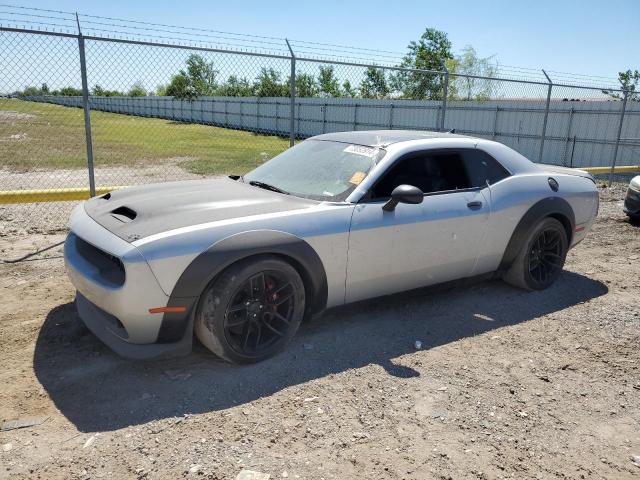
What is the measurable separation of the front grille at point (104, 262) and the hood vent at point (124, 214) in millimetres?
255

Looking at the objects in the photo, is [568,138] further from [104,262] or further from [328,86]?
[104,262]

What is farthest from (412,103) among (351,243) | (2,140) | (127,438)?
(127,438)

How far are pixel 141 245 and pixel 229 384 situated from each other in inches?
40.6

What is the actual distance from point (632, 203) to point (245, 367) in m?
Answer: 7.61

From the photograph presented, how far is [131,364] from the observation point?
360 cm

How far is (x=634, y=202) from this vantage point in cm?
859

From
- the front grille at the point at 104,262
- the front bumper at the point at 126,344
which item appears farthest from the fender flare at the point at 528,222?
the front grille at the point at 104,262

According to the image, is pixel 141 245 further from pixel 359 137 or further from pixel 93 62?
pixel 93 62

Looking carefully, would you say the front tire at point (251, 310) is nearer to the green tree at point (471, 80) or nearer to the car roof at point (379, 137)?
the car roof at point (379, 137)

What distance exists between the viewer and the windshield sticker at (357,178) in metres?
4.05

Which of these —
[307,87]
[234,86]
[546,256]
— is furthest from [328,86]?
[546,256]

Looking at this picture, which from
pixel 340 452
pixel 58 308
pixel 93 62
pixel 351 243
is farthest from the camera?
pixel 93 62

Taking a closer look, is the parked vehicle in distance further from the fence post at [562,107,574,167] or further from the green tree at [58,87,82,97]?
the fence post at [562,107,574,167]

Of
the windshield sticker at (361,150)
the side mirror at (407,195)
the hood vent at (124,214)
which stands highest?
the windshield sticker at (361,150)
